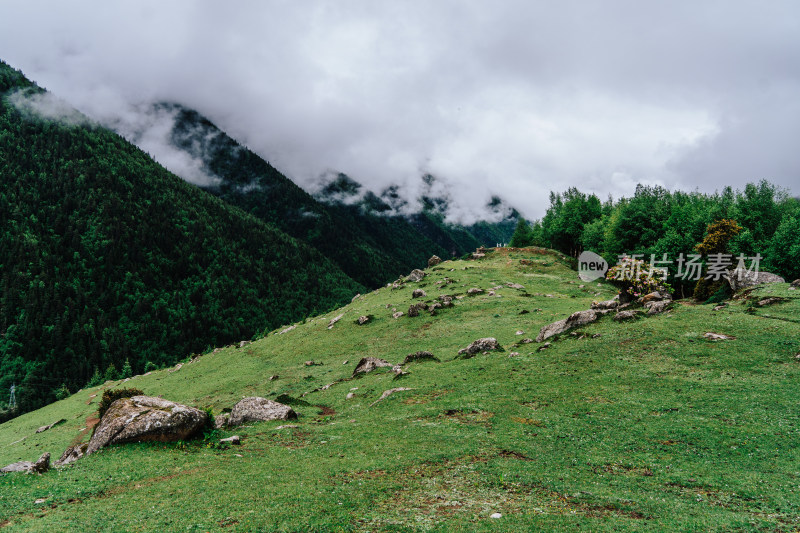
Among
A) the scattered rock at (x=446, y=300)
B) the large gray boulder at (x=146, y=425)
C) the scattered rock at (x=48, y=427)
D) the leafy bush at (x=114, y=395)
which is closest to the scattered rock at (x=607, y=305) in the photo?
the scattered rock at (x=446, y=300)

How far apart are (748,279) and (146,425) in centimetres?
7536

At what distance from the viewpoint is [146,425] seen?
27.8 m

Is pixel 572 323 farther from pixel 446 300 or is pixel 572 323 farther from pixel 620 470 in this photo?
pixel 446 300

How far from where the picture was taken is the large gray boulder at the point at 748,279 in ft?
190

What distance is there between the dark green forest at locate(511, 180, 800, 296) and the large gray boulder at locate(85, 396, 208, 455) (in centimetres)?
8678

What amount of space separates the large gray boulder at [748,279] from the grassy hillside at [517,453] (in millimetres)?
6417

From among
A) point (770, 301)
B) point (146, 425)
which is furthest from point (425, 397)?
point (770, 301)

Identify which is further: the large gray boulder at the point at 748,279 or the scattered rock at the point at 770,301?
the large gray boulder at the point at 748,279

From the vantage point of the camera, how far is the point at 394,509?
16328 mm

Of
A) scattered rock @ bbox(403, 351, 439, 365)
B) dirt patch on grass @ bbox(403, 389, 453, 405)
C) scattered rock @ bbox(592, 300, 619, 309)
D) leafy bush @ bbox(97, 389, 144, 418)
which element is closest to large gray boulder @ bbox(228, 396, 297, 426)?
leafy bush @ bbox(97, 389, 144, 418)

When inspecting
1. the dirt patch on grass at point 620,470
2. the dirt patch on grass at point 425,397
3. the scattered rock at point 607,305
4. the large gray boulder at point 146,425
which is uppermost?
the scattered rock at point 607,305

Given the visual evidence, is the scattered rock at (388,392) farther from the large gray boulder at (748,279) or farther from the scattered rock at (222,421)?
the large gray boulder at (748,279)

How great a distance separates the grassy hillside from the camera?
16.2m

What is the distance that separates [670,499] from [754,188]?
336 feet
